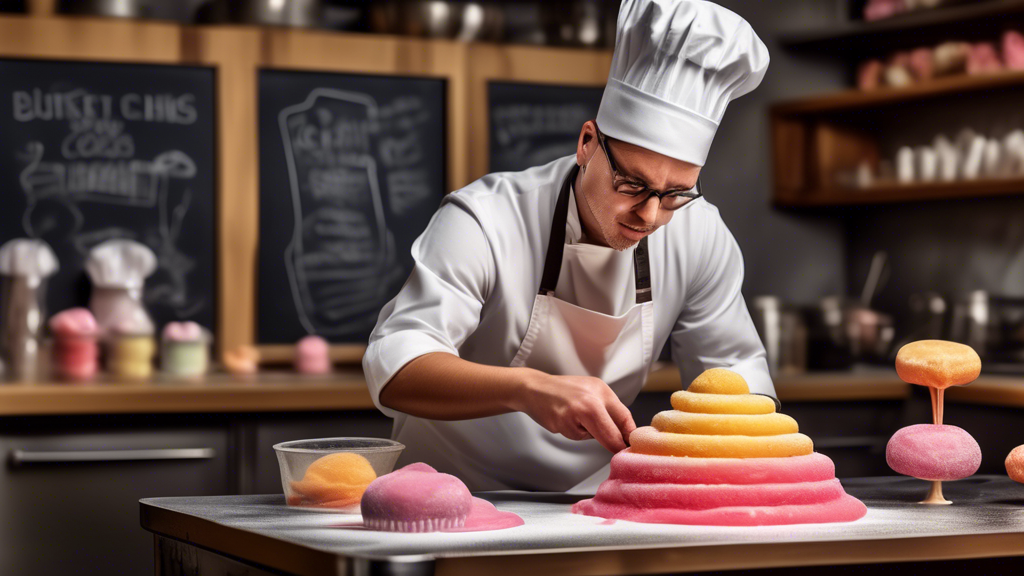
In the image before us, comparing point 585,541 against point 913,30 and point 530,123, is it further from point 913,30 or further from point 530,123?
point 913,30

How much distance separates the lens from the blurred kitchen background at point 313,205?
272cm

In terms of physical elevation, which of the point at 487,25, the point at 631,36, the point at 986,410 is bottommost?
the point at 986,410

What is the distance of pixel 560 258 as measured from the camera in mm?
1836

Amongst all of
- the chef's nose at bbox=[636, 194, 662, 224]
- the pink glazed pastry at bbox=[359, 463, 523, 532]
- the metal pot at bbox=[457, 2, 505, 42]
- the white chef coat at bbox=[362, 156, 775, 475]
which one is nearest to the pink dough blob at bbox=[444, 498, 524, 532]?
the pink glazed pastry at bbox=[359, 463, 523, 532]

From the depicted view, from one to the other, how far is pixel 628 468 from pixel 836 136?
9.22 feet

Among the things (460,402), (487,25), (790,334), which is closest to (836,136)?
(790,334)

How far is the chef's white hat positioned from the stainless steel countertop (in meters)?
0.52

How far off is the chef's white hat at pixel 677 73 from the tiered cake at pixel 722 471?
383 millimetres

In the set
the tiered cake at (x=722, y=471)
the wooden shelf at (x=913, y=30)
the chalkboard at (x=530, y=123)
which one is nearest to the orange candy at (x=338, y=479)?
the tiered cake at (x=722, y=471)

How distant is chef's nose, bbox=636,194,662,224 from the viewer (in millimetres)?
1561

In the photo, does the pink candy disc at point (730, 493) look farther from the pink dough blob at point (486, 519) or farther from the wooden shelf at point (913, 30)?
the wooden shelf at point (913, 30)

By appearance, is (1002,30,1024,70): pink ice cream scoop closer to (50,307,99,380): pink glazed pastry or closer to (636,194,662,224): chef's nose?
(636,194,662,224): chef's nose

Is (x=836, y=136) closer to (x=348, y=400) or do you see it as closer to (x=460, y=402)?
(x=348, y=400)

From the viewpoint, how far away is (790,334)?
3557 millimetres
